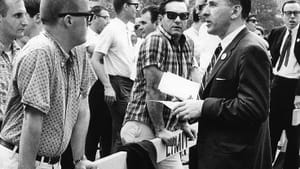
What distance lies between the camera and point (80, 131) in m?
3.41

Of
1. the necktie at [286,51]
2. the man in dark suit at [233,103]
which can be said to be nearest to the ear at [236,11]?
the man in dark suit at [233,103]

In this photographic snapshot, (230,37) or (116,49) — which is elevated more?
(230,37)

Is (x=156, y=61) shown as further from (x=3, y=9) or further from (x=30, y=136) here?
(x=30, y=136)

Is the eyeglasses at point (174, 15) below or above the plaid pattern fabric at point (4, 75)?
above

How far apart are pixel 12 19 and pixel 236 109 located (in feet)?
6.01

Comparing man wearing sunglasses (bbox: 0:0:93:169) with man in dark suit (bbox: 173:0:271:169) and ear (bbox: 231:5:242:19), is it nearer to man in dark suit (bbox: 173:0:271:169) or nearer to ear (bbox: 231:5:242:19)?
man in dark suit (bbox: 173:0:271:169)

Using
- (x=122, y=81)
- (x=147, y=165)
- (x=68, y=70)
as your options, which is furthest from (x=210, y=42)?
(x=68, y=70)

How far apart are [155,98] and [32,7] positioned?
5.29ft

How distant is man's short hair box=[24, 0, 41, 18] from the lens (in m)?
5.28

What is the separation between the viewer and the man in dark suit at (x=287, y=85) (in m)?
7.62

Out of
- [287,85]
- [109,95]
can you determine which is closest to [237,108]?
[109,95]

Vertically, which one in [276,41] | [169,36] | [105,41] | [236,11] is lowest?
[276,41]

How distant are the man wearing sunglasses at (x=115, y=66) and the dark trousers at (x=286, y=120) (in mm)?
2287

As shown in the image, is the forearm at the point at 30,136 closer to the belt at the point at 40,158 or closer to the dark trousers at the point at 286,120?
the belt at the point at 40,158
